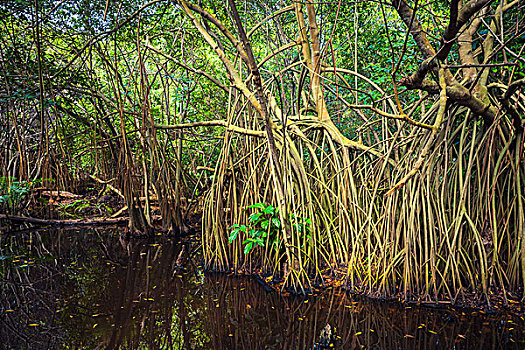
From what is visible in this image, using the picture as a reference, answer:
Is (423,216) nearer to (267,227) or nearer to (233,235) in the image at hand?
(267,227)

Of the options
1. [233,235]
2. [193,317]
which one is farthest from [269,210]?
[193,317]

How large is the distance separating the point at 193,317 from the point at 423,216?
183 cm

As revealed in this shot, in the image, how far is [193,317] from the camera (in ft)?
8.39

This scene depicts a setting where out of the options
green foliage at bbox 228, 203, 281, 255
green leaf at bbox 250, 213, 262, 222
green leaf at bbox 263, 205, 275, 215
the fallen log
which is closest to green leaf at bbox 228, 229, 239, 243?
green foliage at bbox 228, 203, 281, 255

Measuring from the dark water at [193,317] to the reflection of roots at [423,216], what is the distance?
0.87ft

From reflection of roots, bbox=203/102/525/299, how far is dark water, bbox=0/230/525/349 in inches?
10.4

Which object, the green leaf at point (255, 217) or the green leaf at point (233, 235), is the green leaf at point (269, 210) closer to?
the green leaf at point (255, 217)

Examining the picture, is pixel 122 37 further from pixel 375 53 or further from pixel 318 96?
pixel 375 53

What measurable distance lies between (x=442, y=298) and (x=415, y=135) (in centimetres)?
124

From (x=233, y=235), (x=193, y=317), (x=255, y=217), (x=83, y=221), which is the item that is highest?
(x=255, y=217)

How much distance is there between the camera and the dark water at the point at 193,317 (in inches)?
85.8

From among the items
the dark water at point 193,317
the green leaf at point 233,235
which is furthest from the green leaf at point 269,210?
the dark water at point 193,317

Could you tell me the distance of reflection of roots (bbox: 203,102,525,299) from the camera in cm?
259

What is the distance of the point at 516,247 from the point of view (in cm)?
253
